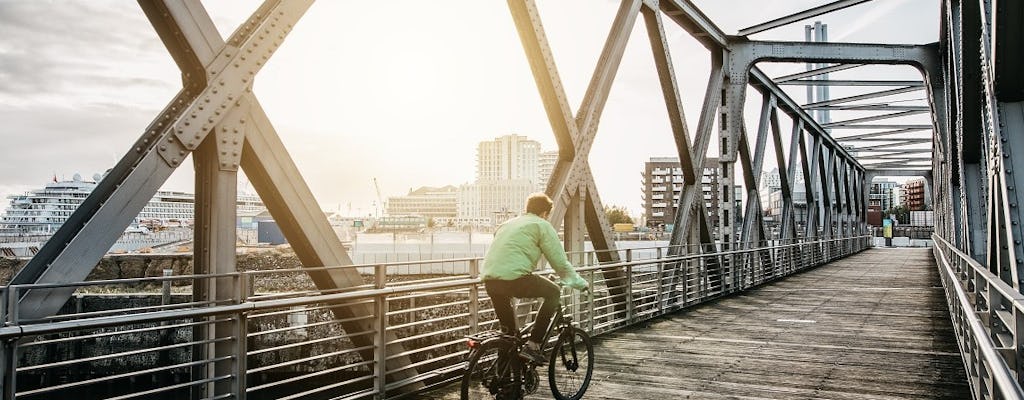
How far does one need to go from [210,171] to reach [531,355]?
264cm

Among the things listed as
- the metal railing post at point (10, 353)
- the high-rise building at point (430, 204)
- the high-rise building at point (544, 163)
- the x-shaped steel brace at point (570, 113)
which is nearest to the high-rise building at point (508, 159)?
the high-rise building at point (544, 163)

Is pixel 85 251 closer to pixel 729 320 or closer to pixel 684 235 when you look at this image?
pixel 729 320

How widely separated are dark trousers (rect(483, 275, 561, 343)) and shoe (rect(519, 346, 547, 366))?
10 cm

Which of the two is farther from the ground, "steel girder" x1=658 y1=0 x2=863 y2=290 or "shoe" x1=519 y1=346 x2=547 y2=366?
"steel girder" x1=658 y1=0 x2=863 y2=290

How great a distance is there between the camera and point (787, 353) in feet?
26.9

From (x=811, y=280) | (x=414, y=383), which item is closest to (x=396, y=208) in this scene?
(x=811, y=280)

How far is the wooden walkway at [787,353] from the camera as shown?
6.24 metres

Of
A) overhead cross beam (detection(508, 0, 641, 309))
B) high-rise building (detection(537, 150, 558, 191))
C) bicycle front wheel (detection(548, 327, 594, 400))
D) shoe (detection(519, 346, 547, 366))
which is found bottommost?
bicycle front wheel (detection(548, 327, 594, 400))

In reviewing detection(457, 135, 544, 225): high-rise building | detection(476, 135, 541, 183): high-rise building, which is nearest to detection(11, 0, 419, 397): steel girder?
detection(457, 135, 544, 225): high-rise building

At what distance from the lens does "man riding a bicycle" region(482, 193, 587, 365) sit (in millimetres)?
5074

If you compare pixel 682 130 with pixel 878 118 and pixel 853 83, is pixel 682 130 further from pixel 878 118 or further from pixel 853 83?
pixel 878 118

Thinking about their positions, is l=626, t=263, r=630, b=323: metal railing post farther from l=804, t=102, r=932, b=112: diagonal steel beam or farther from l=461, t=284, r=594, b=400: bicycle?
l=804, t=102, r=932, b=112: diagonal steel beam

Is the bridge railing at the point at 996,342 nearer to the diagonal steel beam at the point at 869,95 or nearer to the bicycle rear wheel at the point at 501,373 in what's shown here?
the bicycle rear wheel at the point at 501,373

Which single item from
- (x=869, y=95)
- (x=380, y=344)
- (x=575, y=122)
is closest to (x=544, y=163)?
(x=869, y=95)
